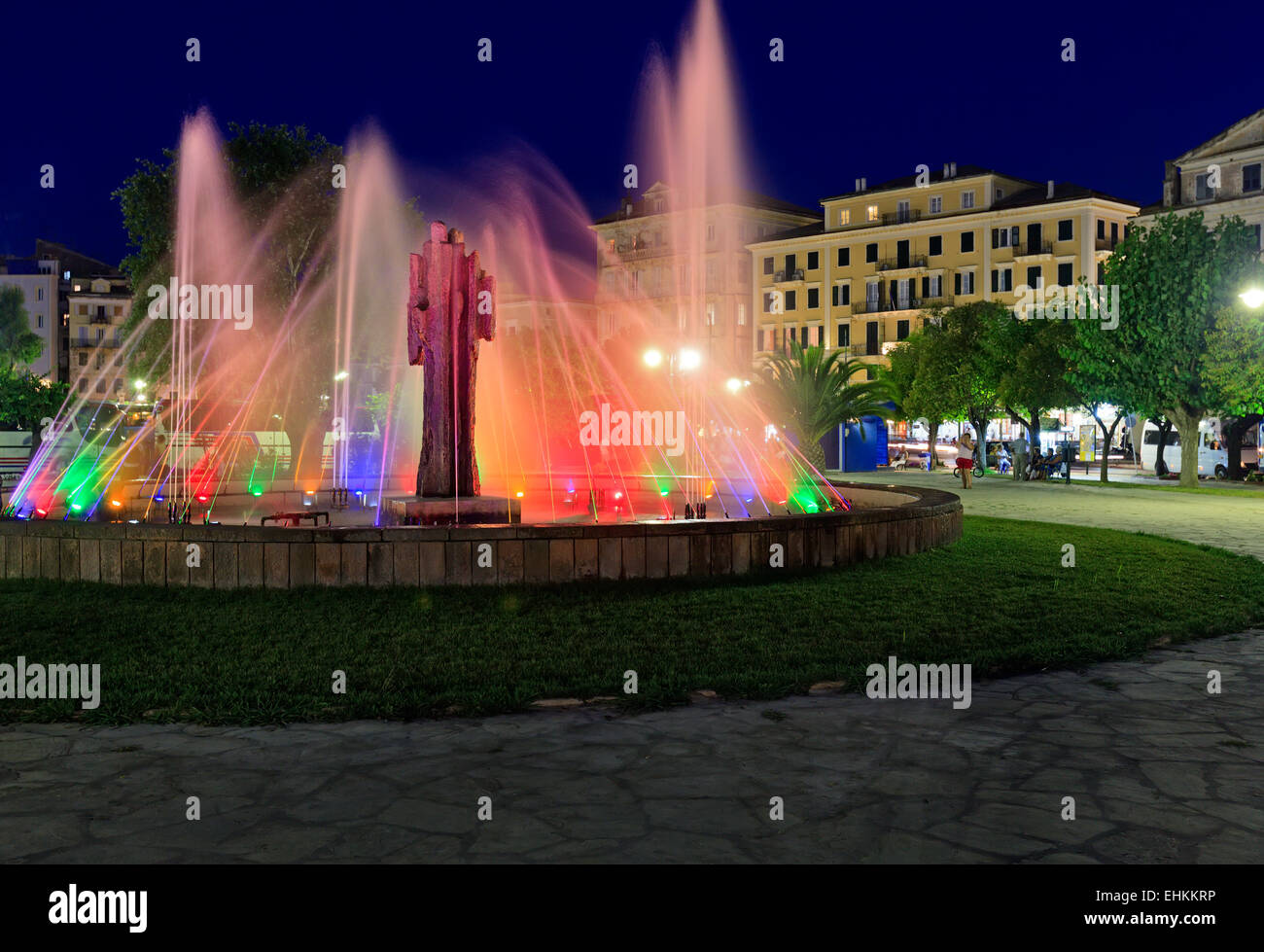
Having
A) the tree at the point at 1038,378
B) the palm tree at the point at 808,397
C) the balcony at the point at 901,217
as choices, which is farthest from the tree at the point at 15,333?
the palm tree at the point at 808,397

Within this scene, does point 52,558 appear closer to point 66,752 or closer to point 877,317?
point 66,752

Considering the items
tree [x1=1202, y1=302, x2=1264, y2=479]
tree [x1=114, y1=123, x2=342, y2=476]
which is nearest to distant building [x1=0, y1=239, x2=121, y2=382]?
tree [x1=114, y1=123, x2=342, y2=476]

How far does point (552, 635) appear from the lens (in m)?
8.38

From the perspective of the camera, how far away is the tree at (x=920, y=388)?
46.9 metres

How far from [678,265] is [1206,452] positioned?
170 feet

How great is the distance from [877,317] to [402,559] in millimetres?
Answer: 67980

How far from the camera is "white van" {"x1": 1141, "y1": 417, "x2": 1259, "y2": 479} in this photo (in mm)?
39156

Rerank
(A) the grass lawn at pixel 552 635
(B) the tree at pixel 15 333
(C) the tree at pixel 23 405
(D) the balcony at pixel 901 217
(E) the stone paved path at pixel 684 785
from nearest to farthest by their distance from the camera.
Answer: (E) the stone paved path at pixel 684 785
(A) the grass lawn at pixel 552 635
(C) the tree at pixel 23 405
(D) the balcony at pixel 901 217
(B) the tree at pixel 15 333

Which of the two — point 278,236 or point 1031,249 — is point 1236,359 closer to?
point 278,236

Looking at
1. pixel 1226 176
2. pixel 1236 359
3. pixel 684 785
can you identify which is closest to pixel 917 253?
pixel 1226 176

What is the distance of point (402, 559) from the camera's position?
392 inches

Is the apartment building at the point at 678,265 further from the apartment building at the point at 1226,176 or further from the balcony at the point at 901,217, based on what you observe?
the apartment building at the point at 1226,176

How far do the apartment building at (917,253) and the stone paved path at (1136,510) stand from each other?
119ft
